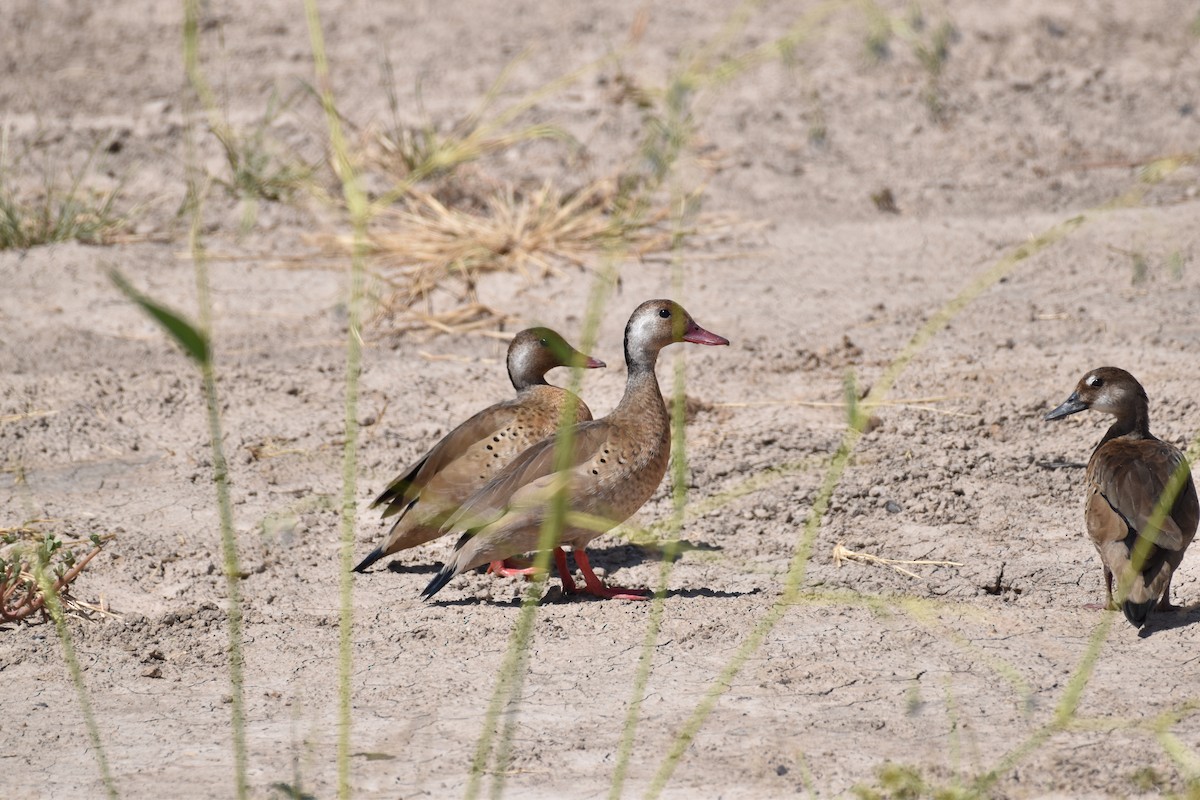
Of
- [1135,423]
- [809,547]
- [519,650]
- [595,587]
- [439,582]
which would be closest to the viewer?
[519,650]

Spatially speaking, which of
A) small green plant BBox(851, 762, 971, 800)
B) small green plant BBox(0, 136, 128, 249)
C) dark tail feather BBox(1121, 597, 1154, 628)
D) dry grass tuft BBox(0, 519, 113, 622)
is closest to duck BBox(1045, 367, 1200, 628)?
dark tail feather BBox(1121, 597, 1154, 628)

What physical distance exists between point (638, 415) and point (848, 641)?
→ 1.27 m

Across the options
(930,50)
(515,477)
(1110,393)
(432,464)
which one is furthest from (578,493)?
(930,50)

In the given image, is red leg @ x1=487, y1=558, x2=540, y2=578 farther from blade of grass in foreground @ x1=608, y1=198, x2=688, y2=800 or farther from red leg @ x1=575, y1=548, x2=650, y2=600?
blade of grass in foreground @ x1=608, y1=198, x2=688, y2=800

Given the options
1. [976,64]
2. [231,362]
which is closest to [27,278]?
[231,362]

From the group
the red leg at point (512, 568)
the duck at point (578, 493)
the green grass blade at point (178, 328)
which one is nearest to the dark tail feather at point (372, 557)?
the duck at point (578, 493)

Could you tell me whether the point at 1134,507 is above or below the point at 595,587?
above

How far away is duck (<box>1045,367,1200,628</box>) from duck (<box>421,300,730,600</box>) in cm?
149

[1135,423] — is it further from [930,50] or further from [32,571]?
[930,50]

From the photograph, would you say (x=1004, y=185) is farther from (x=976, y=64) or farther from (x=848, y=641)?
(x=848, y=641)

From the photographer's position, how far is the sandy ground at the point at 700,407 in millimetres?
3926

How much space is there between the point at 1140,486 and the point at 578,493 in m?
1.81

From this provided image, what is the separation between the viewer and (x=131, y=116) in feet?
34.6

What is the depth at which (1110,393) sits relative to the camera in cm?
550
